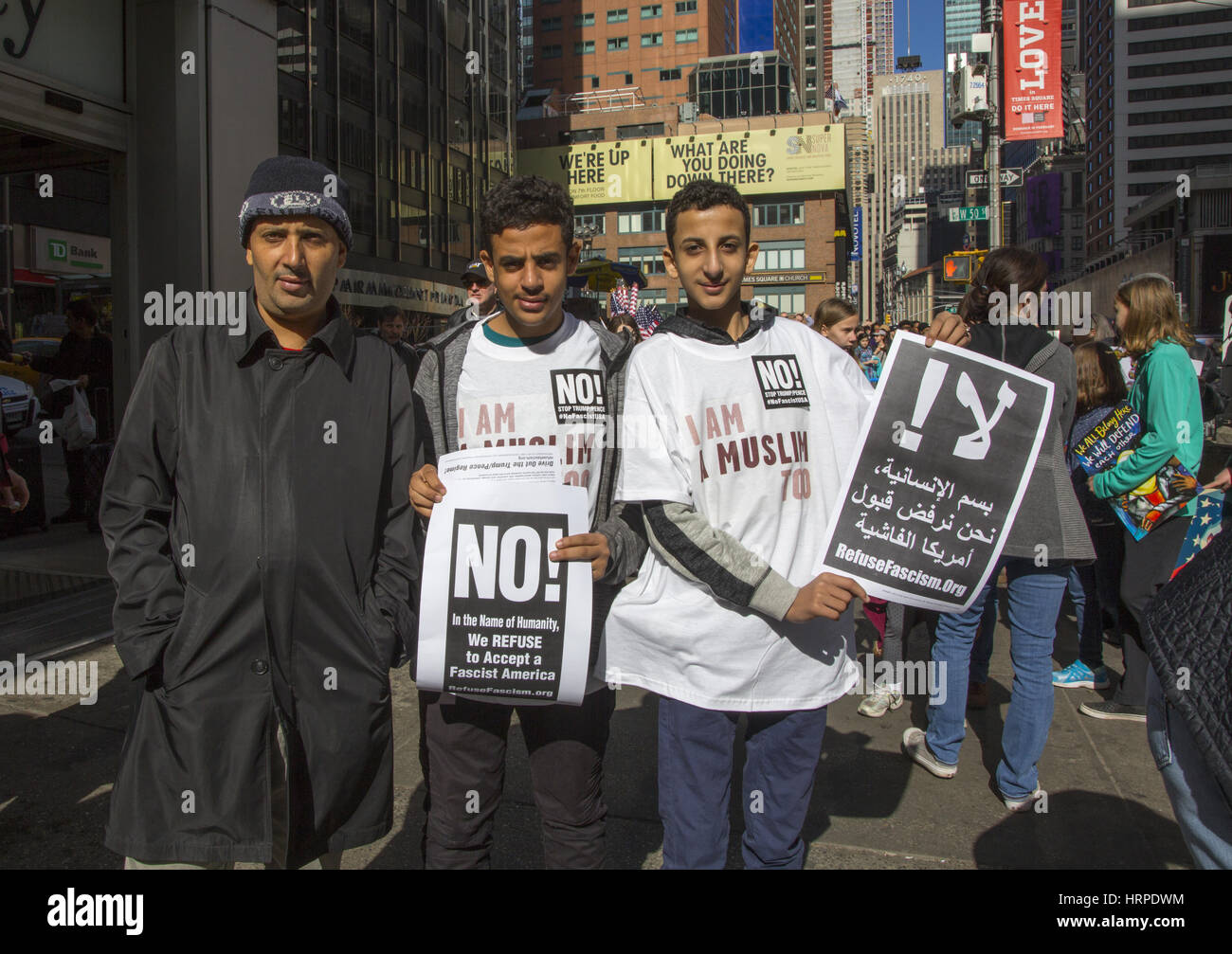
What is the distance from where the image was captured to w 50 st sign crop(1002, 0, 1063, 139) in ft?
98.2

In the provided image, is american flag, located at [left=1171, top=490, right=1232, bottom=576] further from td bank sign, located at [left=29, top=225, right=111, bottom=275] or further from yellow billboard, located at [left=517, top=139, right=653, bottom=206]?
yellow billboard, located at [left=517, top=139, right=653, bottom=206]

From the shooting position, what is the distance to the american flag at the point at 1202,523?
16.0 feet

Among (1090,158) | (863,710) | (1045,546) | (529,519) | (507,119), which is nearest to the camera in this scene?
(529,519)

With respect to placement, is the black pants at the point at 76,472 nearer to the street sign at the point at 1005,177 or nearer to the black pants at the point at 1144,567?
the black pants at the point at 1144,567

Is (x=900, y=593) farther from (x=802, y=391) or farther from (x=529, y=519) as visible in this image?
(x=529, y=519)

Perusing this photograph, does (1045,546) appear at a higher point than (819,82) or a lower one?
lower

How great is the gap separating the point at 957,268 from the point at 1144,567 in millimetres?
16921

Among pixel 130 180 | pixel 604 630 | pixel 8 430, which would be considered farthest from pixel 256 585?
pixel 8 430

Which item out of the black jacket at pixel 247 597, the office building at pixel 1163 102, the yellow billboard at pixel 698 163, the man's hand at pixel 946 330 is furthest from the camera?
the office building at pixel 1163 102

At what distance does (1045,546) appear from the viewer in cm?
372

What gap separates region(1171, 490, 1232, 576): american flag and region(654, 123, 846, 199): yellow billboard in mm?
76552

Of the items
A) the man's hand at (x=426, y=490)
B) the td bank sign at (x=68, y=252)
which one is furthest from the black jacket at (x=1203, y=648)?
the td bank sign at (x=68, y=252)

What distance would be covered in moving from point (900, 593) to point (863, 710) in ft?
8.33

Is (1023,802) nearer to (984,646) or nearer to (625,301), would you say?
(984,646)
